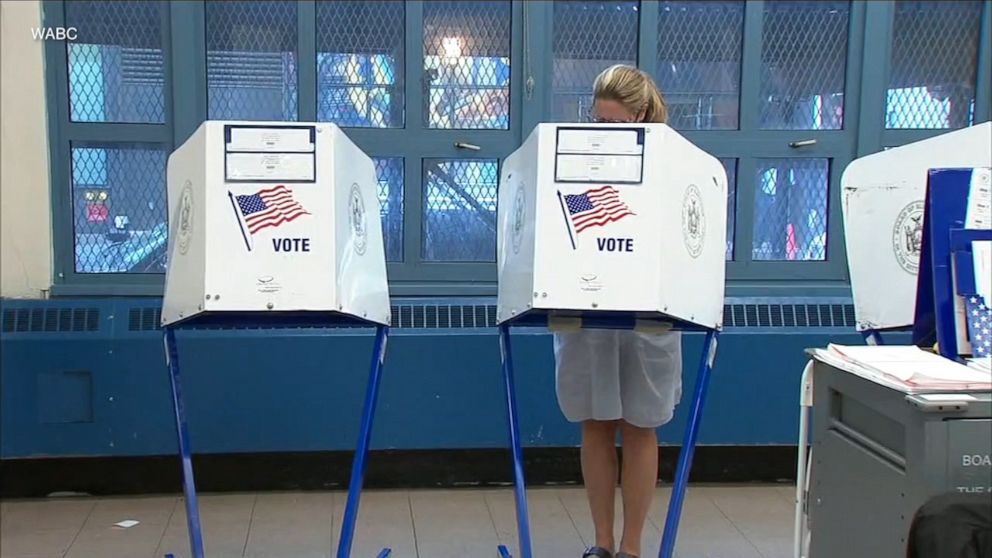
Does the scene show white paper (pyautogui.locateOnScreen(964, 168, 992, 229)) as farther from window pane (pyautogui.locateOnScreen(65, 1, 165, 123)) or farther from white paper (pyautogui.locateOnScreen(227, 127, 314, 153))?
window pane (pyautogui.locateOnScreen(65, 1, 165, 123))

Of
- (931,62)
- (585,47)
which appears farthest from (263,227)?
(931,62)

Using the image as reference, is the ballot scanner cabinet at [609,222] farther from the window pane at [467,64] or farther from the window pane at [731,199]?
the window pane at [731,199]

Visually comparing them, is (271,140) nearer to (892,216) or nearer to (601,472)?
(601,472)

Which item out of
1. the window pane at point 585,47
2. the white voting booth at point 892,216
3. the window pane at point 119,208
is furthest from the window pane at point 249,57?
the white voting booth at point 892,216

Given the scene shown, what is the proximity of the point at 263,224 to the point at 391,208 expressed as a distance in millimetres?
1399

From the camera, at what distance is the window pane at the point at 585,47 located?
11.0 ft

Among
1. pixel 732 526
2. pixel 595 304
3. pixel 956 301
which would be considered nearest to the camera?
pixel 956 301

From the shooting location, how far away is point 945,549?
1.32 metres

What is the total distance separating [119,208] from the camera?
10.6 ft

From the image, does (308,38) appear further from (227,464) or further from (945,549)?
(945,549)

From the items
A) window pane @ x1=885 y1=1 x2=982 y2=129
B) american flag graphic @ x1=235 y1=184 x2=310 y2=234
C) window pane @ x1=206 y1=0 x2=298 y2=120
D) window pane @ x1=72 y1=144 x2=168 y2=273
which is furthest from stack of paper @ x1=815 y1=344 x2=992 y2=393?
window pane @ x1=72 y1=144 x2=168 y2=273

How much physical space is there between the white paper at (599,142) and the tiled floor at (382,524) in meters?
1.44

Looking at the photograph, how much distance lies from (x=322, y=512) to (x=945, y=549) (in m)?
2.24

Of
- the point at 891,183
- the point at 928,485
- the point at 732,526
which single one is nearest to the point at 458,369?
the point at 732,526
